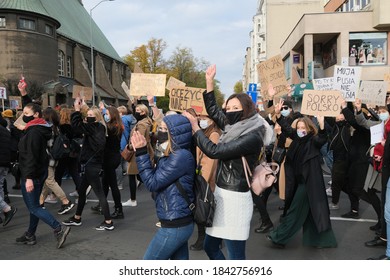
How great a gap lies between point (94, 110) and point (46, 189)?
211 cm

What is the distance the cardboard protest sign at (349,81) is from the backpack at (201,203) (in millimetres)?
4621

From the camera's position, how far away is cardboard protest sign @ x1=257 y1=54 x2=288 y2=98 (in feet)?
24.1

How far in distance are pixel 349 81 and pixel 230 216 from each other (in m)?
4.66

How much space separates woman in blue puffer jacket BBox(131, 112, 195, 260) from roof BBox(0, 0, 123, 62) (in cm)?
3922

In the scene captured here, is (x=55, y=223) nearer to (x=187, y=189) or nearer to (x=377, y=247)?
(x=187, y=189)

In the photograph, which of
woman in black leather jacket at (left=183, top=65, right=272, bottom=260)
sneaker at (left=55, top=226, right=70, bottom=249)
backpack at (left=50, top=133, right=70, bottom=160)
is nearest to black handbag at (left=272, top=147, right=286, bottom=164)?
backpack at (left=50, top=133, right=70, bottom=160)

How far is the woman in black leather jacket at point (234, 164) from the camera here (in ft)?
10.6

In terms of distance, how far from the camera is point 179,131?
3102 millimetres

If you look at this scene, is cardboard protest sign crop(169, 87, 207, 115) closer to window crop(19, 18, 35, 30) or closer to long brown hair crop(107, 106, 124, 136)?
long brown hair crop(107, 106, 124, 136)

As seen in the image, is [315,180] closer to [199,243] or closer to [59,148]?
[199,243]

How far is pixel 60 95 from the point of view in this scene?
1517 inches

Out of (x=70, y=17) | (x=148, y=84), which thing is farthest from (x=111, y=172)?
(x=70, y=17)
